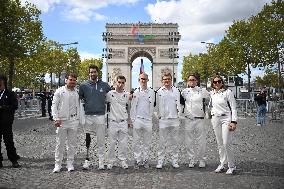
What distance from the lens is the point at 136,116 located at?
31.4 feet

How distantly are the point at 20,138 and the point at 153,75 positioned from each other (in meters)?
69.7

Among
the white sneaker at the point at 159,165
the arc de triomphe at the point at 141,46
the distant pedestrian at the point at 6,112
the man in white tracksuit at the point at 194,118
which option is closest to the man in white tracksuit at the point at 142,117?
the white sneaker at the point at 159,165

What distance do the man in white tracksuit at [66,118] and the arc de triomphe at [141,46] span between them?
239 ft

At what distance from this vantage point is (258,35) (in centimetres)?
3862

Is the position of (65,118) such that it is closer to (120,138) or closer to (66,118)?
(66,118)

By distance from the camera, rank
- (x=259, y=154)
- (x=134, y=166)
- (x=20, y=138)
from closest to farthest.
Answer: (x=134, y=166), (x=259, y=154), (x=20, y=138)

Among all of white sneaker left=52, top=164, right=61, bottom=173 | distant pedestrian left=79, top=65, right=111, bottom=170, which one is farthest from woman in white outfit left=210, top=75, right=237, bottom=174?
white sneaker left=52, top=164, right=61, bottom=173

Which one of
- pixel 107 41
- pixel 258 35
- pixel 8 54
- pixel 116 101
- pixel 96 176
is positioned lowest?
pixel 96 176

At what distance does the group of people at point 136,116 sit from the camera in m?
9.08

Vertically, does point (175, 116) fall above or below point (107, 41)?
below

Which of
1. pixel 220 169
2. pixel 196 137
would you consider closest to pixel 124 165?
pixel 196 137

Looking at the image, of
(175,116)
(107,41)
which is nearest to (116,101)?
(175,116)

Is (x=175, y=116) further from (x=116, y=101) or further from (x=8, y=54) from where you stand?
(x=8, y=54)

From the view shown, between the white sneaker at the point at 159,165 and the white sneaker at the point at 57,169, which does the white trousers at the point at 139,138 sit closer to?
the white sneaker at the point at 159,165
